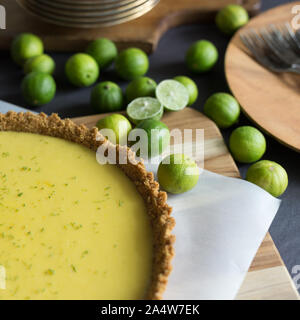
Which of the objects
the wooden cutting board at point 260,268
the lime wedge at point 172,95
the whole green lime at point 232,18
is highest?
the whole green lime at point 232,18

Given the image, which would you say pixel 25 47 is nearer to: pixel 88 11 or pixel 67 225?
pixel 88 11

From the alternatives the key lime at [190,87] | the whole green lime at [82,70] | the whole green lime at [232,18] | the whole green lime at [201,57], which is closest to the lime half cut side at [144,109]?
the key lime at [190,87]

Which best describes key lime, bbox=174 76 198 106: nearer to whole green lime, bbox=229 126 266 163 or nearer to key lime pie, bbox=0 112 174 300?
whole green lime, bbox=229 126 266 163

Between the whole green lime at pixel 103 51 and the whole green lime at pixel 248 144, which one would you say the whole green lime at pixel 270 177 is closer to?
the whole green lime at pixel 248 144

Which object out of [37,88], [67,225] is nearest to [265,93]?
[37,88]

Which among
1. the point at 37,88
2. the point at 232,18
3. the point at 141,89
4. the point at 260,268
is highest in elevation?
the point at 232,18

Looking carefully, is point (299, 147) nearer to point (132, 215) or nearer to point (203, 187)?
point (203, 187)
